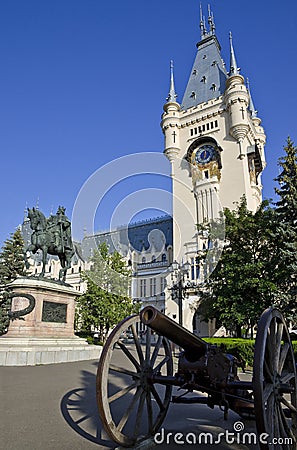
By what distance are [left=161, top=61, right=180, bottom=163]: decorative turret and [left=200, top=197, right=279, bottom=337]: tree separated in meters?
28.2

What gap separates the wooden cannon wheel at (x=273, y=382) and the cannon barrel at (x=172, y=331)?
88cm

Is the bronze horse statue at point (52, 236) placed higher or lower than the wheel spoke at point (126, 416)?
higher

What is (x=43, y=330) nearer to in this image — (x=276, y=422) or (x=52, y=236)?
(x=52, y=236)

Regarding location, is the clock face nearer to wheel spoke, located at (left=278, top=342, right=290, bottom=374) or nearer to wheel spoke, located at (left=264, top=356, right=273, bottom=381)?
wheel spoke, located at (left=278, top=342, right=290, bottom=374)

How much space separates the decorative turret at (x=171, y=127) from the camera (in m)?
47.6

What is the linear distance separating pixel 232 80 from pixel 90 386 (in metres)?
44.9

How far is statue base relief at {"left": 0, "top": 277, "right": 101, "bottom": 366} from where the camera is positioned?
1247 cm

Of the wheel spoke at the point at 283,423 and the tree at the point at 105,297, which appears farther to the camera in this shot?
the tree at the point at 105,297

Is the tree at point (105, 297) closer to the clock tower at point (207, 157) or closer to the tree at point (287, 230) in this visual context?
the clock tower at point (207, 157)

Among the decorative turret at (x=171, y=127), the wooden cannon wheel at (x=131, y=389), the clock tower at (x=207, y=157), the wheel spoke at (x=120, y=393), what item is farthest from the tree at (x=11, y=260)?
the decorative turret at (x=171, y=127)

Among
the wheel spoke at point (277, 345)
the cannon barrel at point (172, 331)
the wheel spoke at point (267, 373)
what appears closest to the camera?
the wheel spoke at point (267, 373)

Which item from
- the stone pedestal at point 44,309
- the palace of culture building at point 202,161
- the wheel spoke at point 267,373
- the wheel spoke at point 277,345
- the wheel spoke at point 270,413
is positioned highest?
the palace of culture building at point 202,161

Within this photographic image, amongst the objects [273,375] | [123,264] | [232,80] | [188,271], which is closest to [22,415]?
[273,375]

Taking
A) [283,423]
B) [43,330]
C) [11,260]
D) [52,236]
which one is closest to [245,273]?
[52,236]
